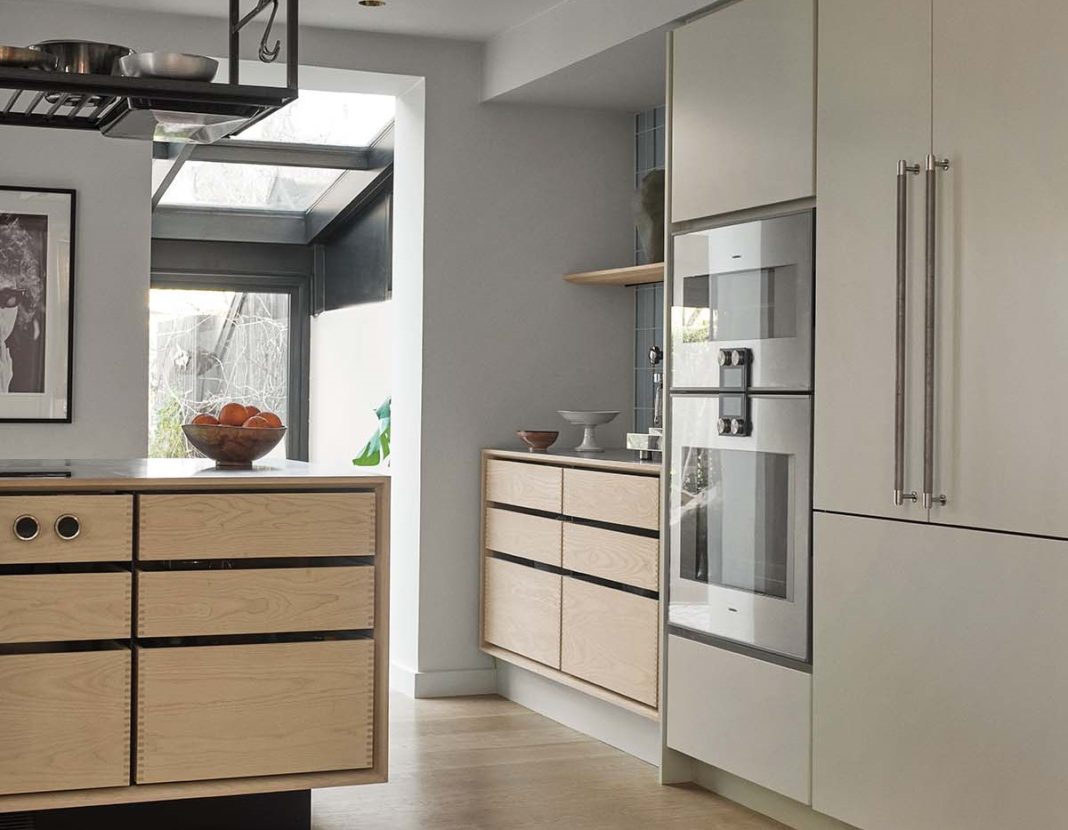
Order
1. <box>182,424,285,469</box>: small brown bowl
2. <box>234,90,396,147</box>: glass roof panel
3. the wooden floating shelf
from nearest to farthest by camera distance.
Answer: <box>182,424,285,469</box>: small brown bowl, the wooden floating shelf, <box>234,90,396,147</box>: glass roof panel

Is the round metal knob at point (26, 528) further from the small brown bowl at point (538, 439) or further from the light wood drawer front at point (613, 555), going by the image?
the small brown bowl at point (538, 439)

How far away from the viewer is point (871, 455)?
3150 millimetres

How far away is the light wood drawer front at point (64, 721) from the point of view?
2990 mm

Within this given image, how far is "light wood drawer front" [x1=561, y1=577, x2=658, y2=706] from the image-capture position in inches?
160

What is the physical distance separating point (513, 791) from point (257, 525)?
121 centimetres

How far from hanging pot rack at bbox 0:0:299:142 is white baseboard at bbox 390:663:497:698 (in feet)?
8.04

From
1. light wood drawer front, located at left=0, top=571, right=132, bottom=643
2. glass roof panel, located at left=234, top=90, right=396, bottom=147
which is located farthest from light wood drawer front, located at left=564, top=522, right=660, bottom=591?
glass roof panel, located at left=234, top=90, right=396, bottom=147

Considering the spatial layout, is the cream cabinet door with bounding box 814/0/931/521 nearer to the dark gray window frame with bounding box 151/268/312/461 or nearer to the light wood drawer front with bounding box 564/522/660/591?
the light wood drawer front with bounding box 564/522/660/591

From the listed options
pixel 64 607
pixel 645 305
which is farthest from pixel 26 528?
pixel 645 305

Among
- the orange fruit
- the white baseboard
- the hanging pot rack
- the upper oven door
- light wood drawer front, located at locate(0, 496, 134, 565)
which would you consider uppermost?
the hanging pot rack

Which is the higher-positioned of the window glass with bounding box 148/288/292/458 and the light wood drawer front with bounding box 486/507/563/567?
the window glass with bounding box 148/288/292/458

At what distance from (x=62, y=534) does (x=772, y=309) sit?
182 cm

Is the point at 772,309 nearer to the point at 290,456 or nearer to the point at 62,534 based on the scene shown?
the point at 62,534

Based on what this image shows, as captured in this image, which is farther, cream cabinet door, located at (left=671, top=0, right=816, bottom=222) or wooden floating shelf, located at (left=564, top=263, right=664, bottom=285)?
wooden floating shelf, located at (left=564, top=263, right=664, bottom=285)
